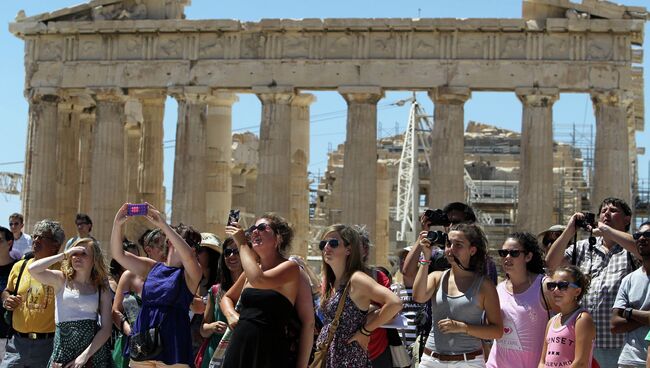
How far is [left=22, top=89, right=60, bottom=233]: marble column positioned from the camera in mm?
39750

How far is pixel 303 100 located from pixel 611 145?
33.3 feet

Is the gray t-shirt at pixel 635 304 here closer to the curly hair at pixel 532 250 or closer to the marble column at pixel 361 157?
the curly hair at pixel 532 250

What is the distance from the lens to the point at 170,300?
12164mm

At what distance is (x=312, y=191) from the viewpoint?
65188 millimetres

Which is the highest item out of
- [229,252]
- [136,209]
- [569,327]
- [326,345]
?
[136,209]

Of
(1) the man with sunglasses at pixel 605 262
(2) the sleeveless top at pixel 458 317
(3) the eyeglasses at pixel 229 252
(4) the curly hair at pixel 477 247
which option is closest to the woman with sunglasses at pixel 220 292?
(3) the eyeglasses at pixel 229 252

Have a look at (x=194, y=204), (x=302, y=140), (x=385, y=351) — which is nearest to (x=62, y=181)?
(x=194, y=204)

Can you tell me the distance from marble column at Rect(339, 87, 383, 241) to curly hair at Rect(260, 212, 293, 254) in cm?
2617

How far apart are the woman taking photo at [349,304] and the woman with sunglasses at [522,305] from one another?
1.21 meters

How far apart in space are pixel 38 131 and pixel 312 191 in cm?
2694

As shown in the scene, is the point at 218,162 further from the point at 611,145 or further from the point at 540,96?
the point at 611,145

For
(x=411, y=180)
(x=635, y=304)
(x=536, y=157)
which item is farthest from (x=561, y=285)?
(x=411, y=180)

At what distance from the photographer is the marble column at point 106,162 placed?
128 feet

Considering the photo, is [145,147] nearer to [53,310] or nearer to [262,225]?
[53,310]
